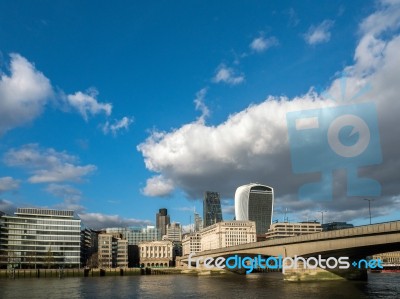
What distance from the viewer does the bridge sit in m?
69.6

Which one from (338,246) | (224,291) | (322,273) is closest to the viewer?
(224,291)

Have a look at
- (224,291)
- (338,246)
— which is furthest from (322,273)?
(224,291)

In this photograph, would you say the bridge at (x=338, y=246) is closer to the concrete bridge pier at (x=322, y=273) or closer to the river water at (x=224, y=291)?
the concrete bridge pier at (x=322, y=273)

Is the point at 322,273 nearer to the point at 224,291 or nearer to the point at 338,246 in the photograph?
the point at 338,246

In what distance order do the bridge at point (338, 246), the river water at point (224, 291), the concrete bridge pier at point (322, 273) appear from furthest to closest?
the concrete bridge pier at point (322, 273) < the bridge at point (338, 246) < the river water at point (224, 291)

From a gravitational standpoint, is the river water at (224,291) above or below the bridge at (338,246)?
below

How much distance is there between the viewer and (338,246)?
79750mm

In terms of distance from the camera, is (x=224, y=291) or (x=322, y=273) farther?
(x=322, y=273)

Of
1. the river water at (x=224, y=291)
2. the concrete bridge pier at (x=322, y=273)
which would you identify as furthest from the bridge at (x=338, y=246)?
the river water at (x=224, y=291)

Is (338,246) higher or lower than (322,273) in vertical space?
higher

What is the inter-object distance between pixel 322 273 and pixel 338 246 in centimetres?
1684

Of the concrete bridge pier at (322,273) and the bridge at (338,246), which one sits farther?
the concrete bridge pier at (322,273)

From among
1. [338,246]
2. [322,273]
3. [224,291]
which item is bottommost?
[224,291]

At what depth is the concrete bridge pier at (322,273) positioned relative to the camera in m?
93.4
